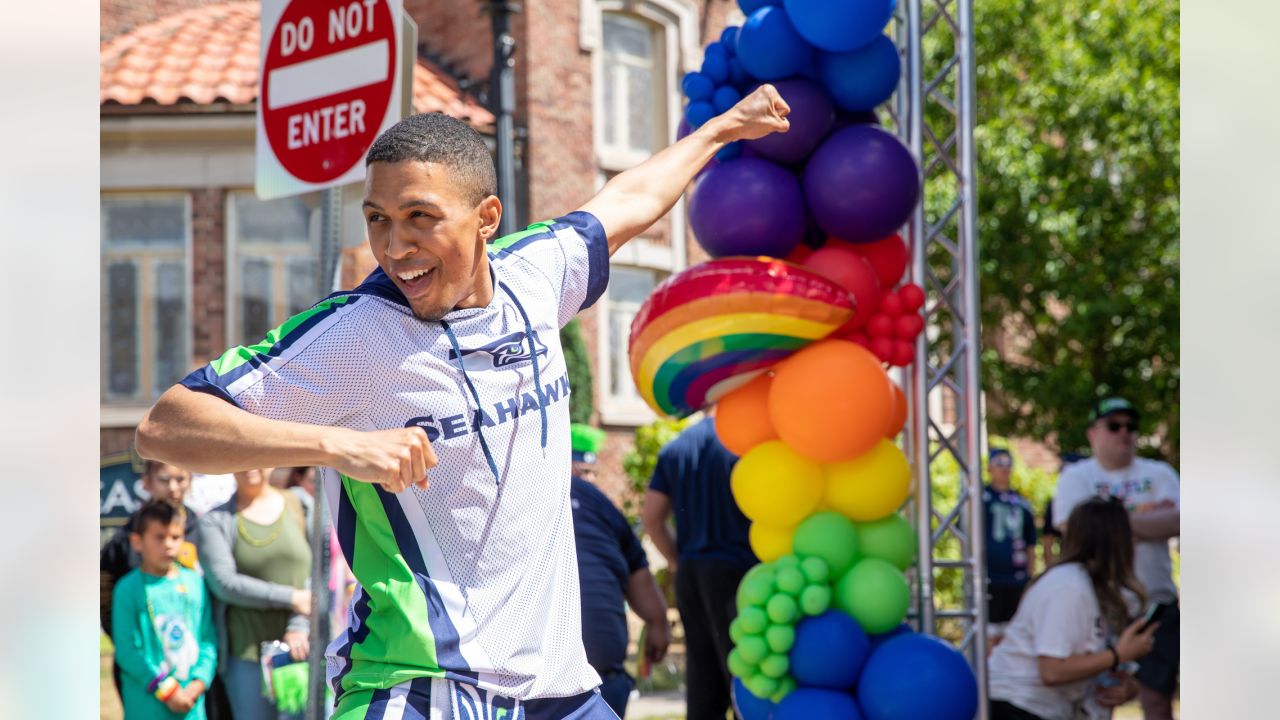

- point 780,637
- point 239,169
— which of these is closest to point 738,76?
point 780,637

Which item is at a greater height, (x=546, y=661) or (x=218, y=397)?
(x=218, y=397)

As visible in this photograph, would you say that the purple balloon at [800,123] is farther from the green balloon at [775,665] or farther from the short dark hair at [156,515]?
the short dark hair at [156,515]

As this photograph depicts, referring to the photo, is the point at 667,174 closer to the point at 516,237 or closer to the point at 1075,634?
the point at 516,237

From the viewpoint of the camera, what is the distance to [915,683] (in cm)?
520

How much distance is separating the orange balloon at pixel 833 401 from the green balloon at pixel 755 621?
24.6 inches

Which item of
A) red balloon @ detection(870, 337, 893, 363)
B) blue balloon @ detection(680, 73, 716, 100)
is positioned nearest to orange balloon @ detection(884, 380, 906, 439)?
red balloon @ detection(870, 337, 893, 363)

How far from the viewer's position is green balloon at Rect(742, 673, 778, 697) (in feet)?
17.8

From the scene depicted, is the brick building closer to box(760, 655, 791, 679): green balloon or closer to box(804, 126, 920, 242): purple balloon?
box(804, 126, 920, 242): purple balloon

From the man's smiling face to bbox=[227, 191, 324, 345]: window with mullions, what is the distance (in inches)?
547

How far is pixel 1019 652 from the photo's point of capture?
5781mm

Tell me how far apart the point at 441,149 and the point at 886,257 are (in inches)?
131
